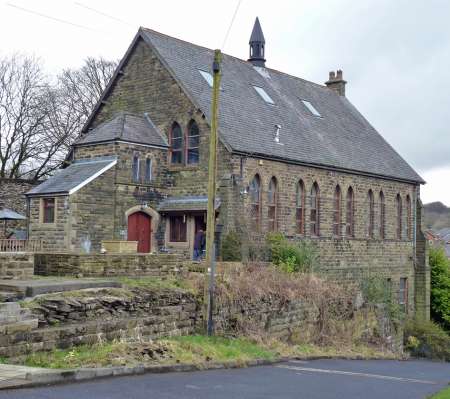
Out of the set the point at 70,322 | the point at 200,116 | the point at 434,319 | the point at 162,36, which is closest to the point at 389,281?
the point at 434,319

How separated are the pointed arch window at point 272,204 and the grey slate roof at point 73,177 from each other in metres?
6.36

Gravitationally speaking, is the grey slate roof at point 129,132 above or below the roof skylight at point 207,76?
below

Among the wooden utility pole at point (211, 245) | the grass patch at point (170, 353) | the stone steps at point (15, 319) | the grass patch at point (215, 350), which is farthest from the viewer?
the wooden utility pole at point (211, 245)

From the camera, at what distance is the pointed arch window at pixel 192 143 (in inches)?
1086

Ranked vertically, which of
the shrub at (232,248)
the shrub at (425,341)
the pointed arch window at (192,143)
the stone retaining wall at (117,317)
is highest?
the pointed arch window at (192,143)

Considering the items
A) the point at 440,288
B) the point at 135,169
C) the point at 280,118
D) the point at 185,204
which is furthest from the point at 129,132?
the point at 440,288

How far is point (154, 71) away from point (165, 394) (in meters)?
20.0

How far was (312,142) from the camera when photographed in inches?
1252

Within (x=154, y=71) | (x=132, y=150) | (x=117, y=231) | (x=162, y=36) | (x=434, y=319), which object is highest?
(x=162, y=36)

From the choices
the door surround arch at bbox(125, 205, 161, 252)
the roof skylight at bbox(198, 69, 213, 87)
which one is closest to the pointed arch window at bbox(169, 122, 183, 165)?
the door surround arch at bbox(125, 205, 161, 252)

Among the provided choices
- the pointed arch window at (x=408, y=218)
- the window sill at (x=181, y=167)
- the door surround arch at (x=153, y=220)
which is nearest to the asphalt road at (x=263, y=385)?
the door surround arch at (x=153, y=220)

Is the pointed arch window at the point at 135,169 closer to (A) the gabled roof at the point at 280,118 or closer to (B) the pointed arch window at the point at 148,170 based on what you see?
(B) the pointed arch window at the point at 148,170

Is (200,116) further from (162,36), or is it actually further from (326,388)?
(326,388)

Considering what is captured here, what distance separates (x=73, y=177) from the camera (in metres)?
26.1
